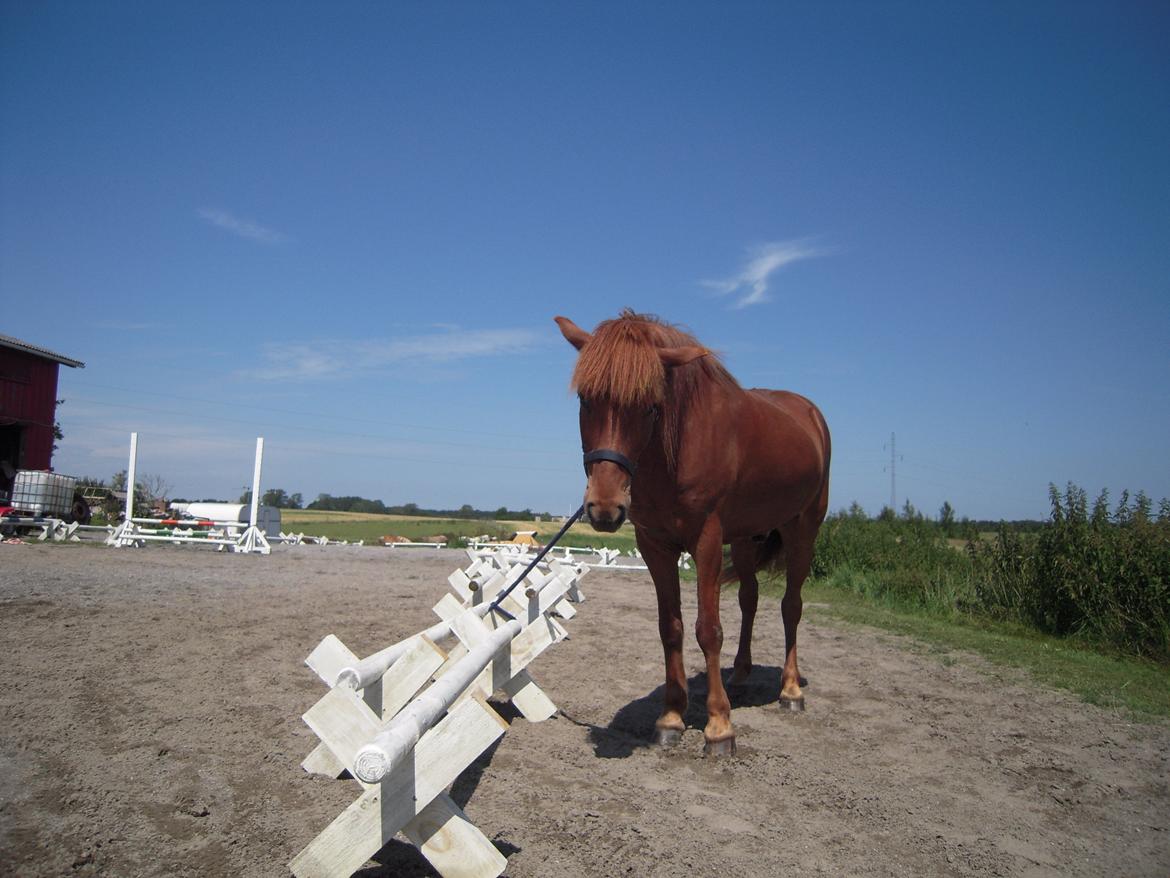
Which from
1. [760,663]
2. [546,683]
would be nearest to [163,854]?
[546,683]

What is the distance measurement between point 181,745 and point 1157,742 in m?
5.39

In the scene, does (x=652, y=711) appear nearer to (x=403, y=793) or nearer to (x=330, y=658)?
(x=330, y=658)

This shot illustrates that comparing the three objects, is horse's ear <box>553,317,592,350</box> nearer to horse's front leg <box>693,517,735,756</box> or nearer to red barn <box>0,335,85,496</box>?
horse's front leg <box>693,517,735,756</box>

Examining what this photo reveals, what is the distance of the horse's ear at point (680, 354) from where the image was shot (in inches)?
145

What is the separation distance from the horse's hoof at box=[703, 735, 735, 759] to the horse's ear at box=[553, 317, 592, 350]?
226cm

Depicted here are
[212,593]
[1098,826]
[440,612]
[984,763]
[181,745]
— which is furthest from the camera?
[212,593]

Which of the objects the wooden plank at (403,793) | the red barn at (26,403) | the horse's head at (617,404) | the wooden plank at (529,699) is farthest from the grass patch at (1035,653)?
the red barn at (26,403)

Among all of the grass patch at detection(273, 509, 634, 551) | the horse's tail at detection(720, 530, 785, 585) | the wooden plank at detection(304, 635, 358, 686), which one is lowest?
the grass patch at detection(273, 509, 634, 551)

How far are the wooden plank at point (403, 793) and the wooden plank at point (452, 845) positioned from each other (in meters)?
0.08

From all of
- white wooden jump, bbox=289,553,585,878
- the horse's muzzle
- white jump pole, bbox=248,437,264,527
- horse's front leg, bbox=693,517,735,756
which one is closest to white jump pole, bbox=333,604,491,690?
white wooden jump, bbox=289,553,585,878

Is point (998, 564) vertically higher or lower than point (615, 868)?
higher

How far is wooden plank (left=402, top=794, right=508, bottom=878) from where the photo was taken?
2096 millimetres

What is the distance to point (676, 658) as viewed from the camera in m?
4.18

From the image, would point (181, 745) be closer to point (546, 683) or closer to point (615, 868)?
point (615, 868)
